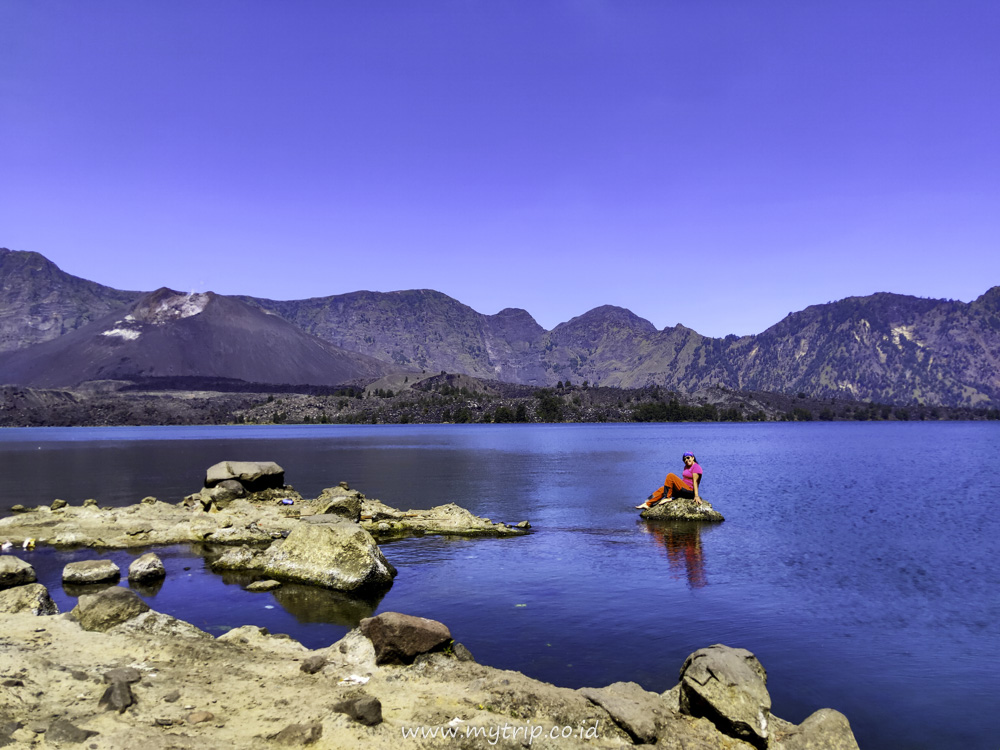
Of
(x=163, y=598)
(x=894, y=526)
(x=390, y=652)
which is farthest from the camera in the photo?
(x=894, y=526)

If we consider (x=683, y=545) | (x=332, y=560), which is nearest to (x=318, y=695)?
(x=332, y=560)

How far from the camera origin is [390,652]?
1329 centimetres

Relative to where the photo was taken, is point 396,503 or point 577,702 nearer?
point 577,702

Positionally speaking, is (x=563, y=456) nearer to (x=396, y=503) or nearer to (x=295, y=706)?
(x=396, y=503)

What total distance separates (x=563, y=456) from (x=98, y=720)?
85.6m

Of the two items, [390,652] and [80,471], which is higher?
[390,652]

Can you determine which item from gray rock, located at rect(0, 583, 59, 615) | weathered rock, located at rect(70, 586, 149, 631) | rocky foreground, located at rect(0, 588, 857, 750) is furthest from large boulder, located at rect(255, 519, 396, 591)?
rocky foreground, located at rect(0, 588, 857, 750)

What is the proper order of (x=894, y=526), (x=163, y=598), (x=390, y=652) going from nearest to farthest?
(x=390, y=652)
(x=163, y=598)
(x=894, y=526)

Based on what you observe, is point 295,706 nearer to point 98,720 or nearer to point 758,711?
point 98,720

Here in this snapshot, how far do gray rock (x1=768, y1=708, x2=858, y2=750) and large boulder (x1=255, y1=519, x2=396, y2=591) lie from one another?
524 inches

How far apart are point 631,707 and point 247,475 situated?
31.6 metres

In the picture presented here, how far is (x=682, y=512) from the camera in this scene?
1430 inches

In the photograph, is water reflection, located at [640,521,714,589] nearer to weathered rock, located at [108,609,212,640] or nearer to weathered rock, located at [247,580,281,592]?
weathered rock, located at [247,580,281,592]

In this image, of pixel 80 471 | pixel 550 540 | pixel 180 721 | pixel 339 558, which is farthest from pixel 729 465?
pixel 180 721
